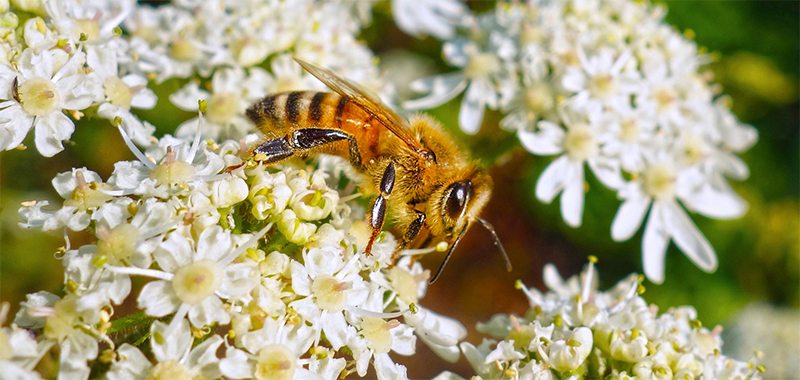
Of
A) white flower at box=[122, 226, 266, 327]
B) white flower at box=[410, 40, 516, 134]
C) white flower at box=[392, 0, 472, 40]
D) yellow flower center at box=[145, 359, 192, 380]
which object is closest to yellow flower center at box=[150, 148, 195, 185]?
white flower at box=[122, 226, 266, 327]

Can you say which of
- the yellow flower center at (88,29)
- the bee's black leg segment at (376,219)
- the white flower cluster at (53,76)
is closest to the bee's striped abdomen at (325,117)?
the bee's black leg segment at (376,219)

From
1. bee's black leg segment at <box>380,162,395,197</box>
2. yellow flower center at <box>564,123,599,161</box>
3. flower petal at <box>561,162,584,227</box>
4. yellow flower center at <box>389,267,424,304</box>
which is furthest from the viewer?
flower petal at <box>561,162,584,227</box>

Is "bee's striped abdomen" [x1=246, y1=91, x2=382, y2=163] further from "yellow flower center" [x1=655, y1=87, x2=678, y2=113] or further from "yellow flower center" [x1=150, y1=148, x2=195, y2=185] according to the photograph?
"yellow flower center" [x1=655, y1=87, x2=678, y2=113]

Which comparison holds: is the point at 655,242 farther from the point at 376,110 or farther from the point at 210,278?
the point at 210,278

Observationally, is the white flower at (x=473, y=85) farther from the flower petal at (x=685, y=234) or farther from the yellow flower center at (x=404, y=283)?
the yellow flower center at (x=404, y=283)

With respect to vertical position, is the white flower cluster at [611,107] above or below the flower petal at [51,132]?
below

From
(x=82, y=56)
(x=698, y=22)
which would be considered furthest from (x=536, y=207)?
(x=82, y=56)

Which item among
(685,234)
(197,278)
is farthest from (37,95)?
(685,234)
